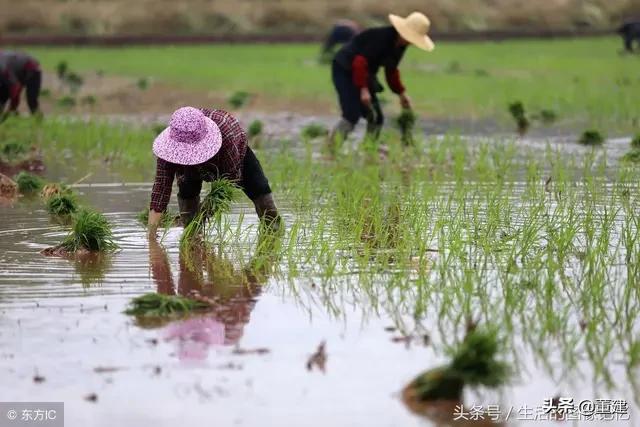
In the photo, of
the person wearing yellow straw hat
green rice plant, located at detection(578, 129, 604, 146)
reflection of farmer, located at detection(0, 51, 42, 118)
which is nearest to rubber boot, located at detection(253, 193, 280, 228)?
the person wearing yellow straw hat

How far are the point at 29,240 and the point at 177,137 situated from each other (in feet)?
4.07

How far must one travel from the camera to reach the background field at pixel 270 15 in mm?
33875

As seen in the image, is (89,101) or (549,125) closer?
(549,125)

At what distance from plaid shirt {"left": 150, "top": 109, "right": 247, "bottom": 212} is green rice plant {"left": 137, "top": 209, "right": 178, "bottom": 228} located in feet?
0.67

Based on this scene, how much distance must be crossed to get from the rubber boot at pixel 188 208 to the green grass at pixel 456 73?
282 inches

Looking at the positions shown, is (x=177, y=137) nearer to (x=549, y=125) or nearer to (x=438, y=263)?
(x=438, y=263)

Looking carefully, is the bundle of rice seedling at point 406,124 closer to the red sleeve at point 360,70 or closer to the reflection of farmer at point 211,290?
the red sleeve at point 360,70

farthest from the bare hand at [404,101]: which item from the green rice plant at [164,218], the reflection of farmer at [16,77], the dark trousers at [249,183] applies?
the reflection of farmer at [16,77]

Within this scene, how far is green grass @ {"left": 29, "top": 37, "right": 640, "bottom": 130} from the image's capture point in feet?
52.1

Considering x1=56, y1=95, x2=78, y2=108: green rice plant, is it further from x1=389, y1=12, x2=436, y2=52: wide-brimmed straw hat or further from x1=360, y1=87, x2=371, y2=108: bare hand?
x1=389, y1=12, x2=436, y2=52: wide-brimmed straw hat

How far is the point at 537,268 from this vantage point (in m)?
5.86

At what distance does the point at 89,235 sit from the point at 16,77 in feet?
22.9

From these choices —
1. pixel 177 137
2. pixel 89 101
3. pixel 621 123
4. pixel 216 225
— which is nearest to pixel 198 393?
pixel 177 137

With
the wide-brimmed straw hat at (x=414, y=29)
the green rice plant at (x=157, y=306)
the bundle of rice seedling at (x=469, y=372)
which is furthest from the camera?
the wide-brimmed straw hat at (x=414, y=29)
